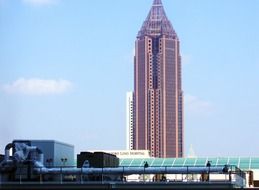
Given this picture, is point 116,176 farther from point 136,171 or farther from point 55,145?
point 55,145

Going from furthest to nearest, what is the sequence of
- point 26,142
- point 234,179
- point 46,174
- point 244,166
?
point 244,166 → point 26,142 → point 46,174 → point 234,179

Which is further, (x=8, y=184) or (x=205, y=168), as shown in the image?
(x=205, y=168)

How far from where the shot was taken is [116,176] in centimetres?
7169

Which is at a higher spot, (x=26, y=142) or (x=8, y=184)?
(x=26, y=142)

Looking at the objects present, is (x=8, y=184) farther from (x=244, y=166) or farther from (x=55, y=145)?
(x=244, y=166)

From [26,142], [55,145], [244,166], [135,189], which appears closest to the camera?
[135,189]

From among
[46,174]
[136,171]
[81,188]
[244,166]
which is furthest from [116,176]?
[244,166]

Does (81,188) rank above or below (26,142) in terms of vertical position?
below

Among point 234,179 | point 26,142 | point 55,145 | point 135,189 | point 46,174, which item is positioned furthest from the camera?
point 55,145

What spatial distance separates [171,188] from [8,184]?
15988 millimetres

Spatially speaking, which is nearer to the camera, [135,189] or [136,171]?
[135,189]

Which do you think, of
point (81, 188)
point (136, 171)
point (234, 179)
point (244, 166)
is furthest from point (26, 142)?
point (244, 166)

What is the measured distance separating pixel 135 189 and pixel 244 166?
3566 inches

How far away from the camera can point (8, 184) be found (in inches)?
2397
